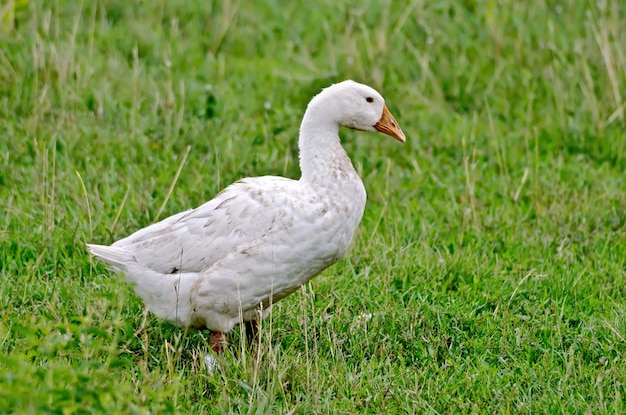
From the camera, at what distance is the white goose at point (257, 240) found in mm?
4641

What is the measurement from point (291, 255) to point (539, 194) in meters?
2.76

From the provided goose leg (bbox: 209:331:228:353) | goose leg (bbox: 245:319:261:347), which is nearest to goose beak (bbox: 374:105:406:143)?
goose leg (bbox: 245:319:261:347)

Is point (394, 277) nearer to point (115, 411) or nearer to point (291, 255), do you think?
point (291, 255)

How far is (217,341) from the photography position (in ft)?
16.1

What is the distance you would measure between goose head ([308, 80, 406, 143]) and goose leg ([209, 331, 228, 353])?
3.89 feet

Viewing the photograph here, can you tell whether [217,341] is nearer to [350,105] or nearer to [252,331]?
[252,331]

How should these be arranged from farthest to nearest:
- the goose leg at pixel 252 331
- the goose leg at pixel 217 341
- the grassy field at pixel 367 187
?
the goose leg at pixel 252 331
the goose leg at pixel 217 341
the grassy field at pixel 367 187

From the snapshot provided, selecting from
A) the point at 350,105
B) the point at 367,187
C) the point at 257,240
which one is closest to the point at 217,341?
the point at 257,240

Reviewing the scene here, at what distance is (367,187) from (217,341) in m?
2.34

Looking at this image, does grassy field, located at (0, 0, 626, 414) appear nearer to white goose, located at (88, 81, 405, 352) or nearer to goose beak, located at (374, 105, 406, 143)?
white goose, located at (88, 81, 405, 352)

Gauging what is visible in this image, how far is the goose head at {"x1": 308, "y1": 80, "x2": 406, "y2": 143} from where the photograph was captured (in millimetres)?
4934

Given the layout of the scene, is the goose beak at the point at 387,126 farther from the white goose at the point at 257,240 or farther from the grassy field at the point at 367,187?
the grassy field at the point at 367,187

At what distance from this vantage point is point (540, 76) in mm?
8305

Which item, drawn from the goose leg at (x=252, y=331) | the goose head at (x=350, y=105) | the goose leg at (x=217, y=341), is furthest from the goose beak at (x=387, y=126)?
the goose leg at (x=217, y=341)
